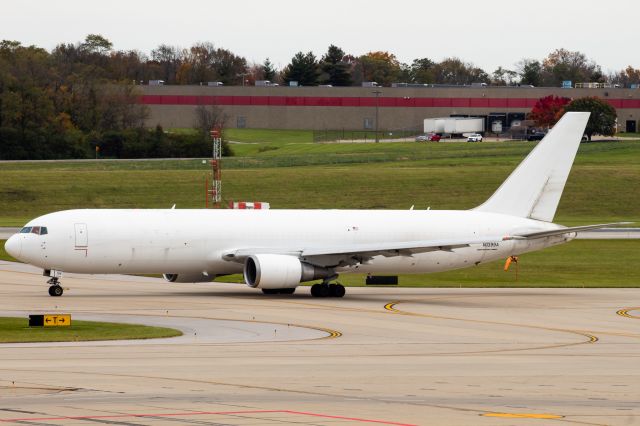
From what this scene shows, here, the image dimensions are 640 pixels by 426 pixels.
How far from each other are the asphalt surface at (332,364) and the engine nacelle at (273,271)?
80 cm

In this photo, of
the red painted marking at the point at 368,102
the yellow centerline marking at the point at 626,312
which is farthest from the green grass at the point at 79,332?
the red painted marking at the point at 368,102

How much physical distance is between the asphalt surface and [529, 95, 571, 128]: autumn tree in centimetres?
12595

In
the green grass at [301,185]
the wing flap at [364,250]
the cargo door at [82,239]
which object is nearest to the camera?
the cargo door at [82,239]

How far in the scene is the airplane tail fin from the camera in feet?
189

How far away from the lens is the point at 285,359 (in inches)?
1261

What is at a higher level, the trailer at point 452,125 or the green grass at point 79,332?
the trailer at point 452,125

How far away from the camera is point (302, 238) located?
53.8 meters

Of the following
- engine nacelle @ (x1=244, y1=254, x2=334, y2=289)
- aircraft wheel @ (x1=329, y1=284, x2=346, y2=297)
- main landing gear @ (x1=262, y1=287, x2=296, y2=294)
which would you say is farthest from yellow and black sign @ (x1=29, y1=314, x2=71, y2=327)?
aircraft wheel @ (x1=329, y1=284, x2=346, y2=297)

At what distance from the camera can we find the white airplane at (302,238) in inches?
1997

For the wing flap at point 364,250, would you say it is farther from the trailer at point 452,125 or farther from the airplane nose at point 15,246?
the trailer at point 452,125

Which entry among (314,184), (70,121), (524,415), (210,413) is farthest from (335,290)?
(70,121)

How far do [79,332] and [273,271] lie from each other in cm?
1474

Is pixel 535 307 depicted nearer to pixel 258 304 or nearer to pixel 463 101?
pixel 258 304

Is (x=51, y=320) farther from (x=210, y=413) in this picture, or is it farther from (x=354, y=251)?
(x=354, y=251)
